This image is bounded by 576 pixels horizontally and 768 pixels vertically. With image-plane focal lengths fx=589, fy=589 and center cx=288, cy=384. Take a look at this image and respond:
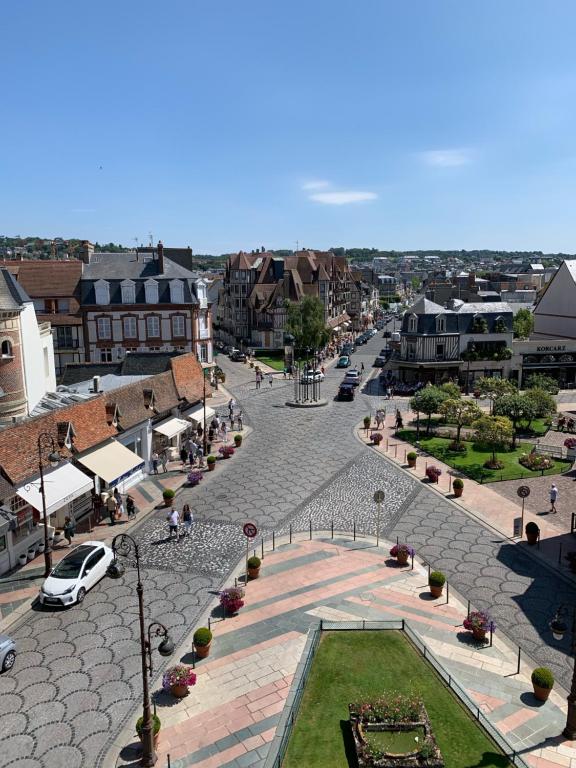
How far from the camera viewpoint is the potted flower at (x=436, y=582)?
20.8m

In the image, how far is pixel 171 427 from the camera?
37.4m

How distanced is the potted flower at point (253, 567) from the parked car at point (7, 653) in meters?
8.34

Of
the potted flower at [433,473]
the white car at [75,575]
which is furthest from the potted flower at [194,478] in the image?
the potted flower at [433,473]

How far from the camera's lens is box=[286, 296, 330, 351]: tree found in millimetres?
79062

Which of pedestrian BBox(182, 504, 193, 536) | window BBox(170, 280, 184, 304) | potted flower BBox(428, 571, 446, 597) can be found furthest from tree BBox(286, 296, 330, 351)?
potted flower BBox(428, 571, 446, 597)

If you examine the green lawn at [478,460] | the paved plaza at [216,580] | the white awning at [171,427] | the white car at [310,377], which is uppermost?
the white awning at [171,427]

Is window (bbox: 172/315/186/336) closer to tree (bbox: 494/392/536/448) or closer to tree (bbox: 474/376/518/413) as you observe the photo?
tree (bbox: 474/376/518/413)

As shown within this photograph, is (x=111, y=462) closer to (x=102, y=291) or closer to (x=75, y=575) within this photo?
(x=75, y=575)

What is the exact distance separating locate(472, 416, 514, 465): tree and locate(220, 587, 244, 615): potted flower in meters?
22.1

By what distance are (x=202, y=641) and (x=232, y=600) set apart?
8.22 feet

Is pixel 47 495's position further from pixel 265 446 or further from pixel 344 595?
pixel 265 446

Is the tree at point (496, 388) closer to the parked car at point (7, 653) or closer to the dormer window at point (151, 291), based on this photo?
the dormer window at point (151, 291)

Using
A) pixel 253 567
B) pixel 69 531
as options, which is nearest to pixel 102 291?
pixel 69 531

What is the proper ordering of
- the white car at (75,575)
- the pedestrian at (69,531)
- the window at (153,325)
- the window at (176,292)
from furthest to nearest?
the window at (153,325), the window at (176,292), the pedestrian at (69,531), the white car at (75,575)
